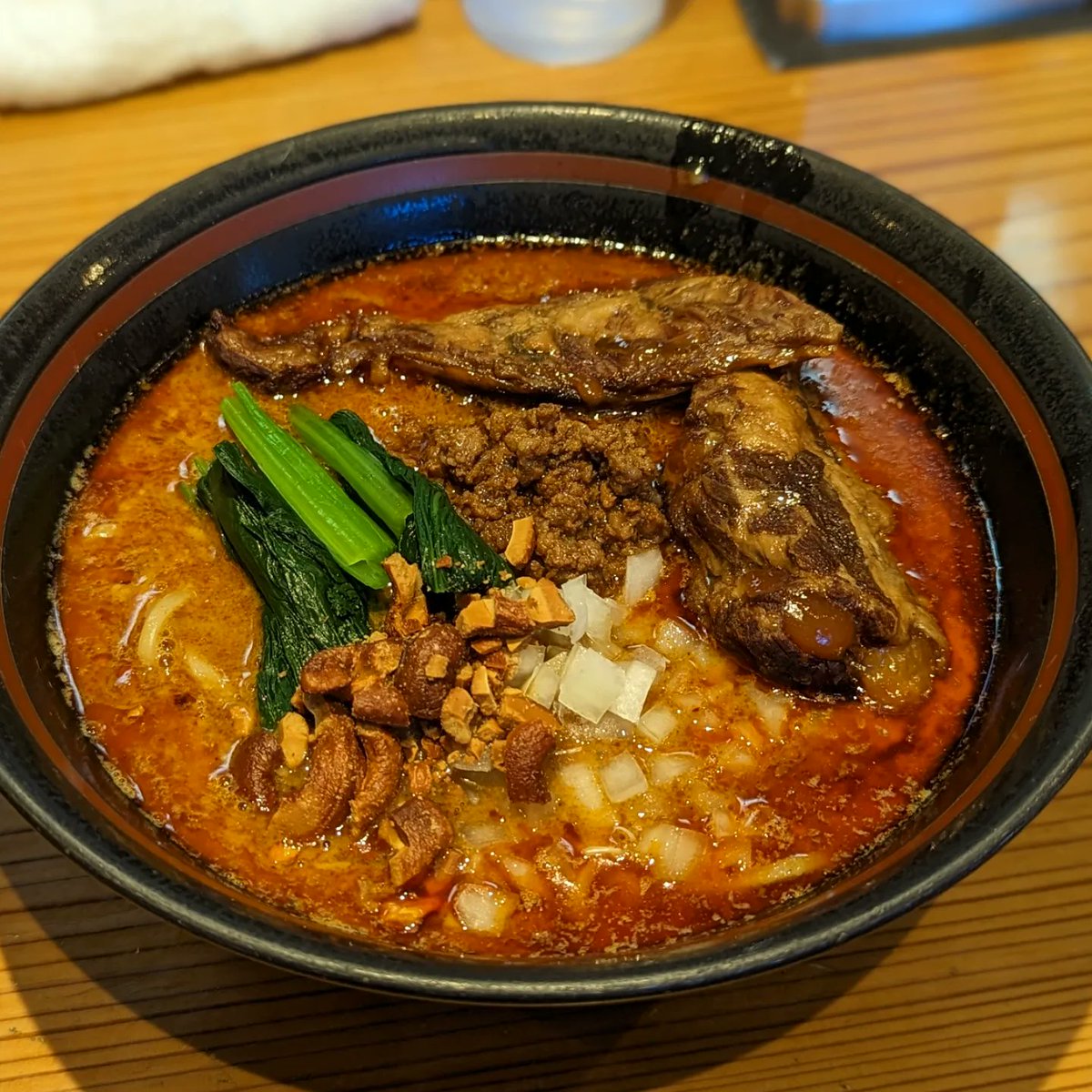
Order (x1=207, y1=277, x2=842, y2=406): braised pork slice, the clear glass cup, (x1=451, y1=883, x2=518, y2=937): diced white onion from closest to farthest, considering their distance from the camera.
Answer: (x1=451, y1=883, x2=518, y2=937): diced white onion
(x1=207, y1=277, x2=842, y2=406): braised pork slice
the clear glass cup

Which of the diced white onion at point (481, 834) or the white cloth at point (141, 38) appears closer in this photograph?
the diced white onion at point (481, 834)

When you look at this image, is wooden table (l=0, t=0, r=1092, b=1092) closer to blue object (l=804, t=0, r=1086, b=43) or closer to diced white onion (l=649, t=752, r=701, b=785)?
diced white onion (l=649, t=752, r=701, b=785)

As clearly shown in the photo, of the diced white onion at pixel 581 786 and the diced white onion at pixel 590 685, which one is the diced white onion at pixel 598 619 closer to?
the diced white onion at pixel 590 685

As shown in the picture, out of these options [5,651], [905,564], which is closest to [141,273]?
[5,651]

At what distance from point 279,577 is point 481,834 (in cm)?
67

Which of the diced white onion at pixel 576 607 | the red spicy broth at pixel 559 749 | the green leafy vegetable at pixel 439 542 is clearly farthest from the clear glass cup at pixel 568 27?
the diced white onion at pixel 576 607

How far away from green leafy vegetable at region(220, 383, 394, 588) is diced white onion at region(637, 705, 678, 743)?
0.61m

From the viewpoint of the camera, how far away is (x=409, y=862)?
5.46 feet

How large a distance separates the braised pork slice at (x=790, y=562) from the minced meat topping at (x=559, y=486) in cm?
10

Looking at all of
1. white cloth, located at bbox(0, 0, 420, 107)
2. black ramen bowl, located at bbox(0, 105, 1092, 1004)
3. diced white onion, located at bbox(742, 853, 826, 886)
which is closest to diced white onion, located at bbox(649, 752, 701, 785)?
diced white onion, located at bbox(742, 853, 826, 886)

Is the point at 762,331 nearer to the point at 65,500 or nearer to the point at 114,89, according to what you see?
the point at 65,500

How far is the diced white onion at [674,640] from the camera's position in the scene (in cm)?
197

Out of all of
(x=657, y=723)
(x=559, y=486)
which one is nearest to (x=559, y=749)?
(x=657, y=723)

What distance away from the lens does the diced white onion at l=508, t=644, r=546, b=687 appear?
73.9 inches
